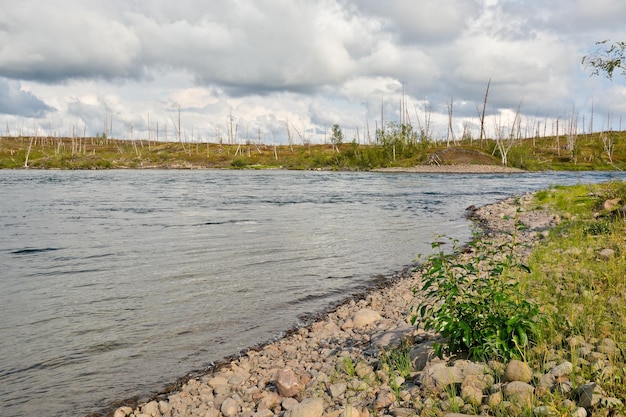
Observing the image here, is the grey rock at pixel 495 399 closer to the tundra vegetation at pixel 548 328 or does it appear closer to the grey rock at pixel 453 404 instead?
the tundra vegetation at pixel 548 328

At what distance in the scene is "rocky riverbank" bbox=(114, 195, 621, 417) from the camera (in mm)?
5090

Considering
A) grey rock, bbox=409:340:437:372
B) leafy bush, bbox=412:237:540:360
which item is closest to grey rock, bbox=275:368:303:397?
grey rock, bbox=409:340:437:372

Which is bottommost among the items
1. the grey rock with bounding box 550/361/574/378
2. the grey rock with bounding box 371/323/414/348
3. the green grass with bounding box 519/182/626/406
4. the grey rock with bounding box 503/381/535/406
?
the grey rock with bounding box 371/323/414/348

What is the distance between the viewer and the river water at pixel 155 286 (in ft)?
26.4

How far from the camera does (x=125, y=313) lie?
35.9 ft

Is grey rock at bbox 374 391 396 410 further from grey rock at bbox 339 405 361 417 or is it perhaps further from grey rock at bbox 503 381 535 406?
grey rock at bbox 503 381 535 406

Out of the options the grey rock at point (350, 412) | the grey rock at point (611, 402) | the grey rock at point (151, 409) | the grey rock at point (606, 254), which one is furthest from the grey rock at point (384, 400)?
the grey rock at point (606, 254)

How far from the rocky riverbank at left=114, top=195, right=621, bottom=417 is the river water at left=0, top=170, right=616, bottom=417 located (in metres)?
1.03

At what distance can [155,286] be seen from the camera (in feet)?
43.1

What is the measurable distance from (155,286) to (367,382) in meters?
8.59

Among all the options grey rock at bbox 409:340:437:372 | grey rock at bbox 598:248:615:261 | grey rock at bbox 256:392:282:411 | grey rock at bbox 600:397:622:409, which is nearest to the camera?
grey rock at bbox 600:397:622:409

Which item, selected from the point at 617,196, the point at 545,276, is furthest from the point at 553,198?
the point at 545,276

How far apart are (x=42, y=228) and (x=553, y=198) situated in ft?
99.3

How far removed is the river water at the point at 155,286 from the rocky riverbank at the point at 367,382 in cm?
103
